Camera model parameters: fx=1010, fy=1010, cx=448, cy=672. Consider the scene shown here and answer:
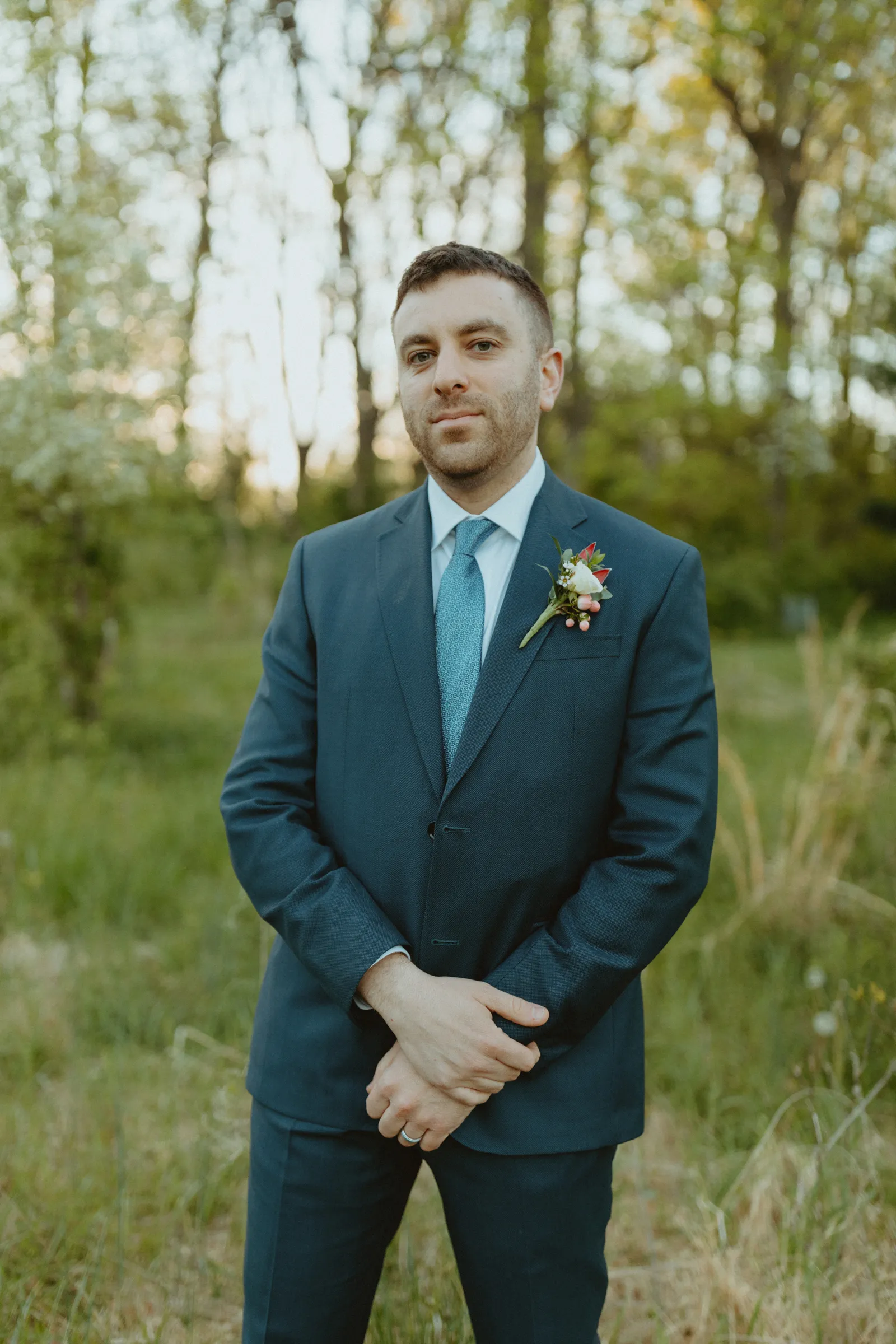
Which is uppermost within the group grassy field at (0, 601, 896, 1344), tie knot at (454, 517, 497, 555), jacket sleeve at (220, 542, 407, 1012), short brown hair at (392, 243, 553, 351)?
short brown hair at (392, 243, 553, 351)

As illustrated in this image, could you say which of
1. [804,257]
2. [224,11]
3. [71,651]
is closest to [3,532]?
[71,651]

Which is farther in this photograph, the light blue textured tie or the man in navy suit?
the light blue textured tie

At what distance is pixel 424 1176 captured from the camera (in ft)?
9.56

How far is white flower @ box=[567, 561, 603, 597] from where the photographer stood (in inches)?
63.8

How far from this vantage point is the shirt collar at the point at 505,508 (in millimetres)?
1770

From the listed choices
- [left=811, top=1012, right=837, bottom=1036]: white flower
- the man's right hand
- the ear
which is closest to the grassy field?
[left=811, top=1012, right=837, bottom=1036]: white flower

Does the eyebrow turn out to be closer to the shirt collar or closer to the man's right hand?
the shirt collar

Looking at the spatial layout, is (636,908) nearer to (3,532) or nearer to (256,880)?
(256,880)

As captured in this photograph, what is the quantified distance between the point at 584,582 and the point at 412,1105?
0.85 meters

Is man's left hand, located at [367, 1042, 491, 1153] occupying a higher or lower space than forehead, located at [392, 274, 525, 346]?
lower

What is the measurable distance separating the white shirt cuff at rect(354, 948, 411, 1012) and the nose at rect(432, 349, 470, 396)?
0.90m

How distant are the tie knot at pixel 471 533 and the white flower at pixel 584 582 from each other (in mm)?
208

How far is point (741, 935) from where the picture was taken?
4051mm

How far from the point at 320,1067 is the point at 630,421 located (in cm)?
888
